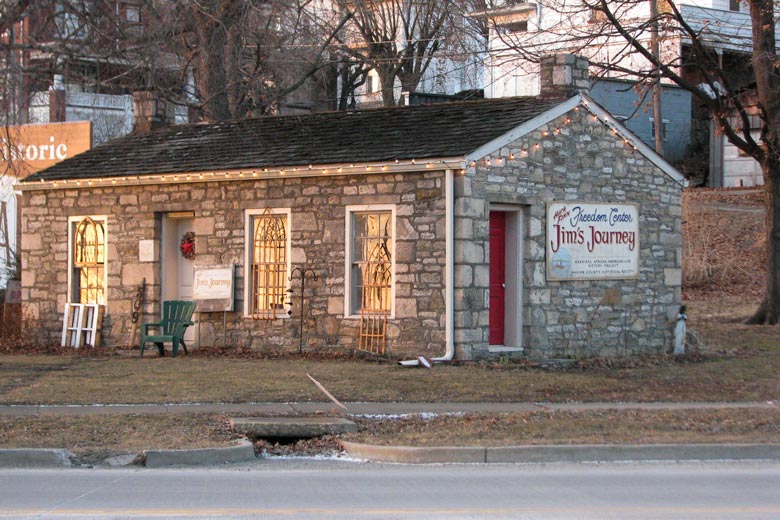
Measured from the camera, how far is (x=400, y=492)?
30.2 feet

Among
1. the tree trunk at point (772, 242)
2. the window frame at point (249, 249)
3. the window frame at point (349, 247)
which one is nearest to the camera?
the window frame at point (349, 247)

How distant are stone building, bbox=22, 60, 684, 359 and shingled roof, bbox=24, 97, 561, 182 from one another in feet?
0.19

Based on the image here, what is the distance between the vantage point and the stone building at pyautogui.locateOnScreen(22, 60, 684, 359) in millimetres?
17656

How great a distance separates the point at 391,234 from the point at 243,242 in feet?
10.4

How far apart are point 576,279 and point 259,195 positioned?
5.76 m

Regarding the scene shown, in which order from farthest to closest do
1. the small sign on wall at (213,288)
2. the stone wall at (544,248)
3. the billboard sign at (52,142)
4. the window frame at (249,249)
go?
the billboard sign at (52,142) → the small sign on wall at (213,288) → the window frame at (249,249) → the stone wall at (544,248)

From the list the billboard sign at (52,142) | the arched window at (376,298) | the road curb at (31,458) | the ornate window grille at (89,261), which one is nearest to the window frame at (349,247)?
the arched window at (376,298)

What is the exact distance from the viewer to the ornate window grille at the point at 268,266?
1953 cm

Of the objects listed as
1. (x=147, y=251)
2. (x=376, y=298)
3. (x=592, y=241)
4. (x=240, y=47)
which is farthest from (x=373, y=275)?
(x=240, y=47)

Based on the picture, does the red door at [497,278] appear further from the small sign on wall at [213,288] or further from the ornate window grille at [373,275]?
the small sign on wall at [213,288]

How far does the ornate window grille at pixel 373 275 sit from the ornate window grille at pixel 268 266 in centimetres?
154

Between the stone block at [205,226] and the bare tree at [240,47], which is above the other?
the bare tree at [240,47]

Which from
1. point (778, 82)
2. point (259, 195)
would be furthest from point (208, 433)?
point (778, 82)

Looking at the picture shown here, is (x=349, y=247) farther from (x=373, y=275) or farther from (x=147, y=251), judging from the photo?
(x=147, y=251)
